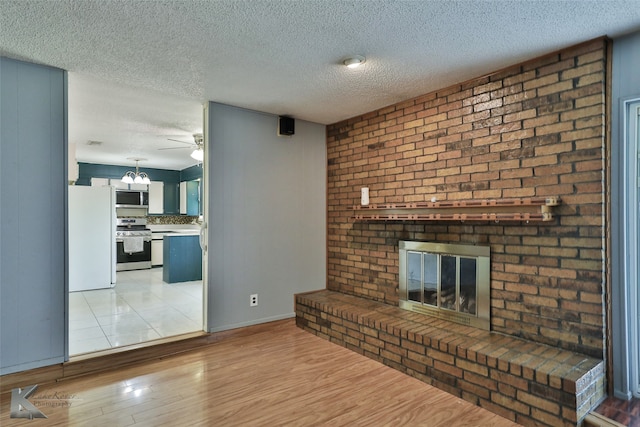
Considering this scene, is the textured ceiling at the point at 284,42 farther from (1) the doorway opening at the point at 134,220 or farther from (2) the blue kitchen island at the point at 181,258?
(2) the blue kitchen island at the point at 181,258

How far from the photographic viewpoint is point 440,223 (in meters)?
3.06

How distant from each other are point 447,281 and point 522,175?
1.08 metres

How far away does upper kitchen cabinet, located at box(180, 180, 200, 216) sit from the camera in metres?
7.64

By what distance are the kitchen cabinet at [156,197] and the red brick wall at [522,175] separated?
6129 mm

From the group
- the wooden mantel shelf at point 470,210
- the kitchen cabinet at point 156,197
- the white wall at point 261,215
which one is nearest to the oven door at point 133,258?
the kitchen cabinet at point 156,197

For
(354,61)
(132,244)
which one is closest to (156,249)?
(132,244)

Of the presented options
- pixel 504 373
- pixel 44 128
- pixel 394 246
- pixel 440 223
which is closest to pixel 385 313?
pixel 394 246

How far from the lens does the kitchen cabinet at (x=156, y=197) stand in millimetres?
7791

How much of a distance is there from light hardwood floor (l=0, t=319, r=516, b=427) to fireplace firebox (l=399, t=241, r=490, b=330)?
685 millimetres

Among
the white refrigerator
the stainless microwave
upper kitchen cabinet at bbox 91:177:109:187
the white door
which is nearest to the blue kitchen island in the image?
the white refrigerator

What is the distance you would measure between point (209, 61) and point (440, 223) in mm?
2344

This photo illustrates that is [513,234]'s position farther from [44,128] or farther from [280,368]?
[44,128]

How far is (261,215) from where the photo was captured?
12.3 ft

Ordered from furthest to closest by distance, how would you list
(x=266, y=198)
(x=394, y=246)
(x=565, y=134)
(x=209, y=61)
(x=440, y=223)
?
(x=266, y=198) < (x=394, y=246) < (x=440, y=223) < (x=209, y=61) < (x=565, y=134)
